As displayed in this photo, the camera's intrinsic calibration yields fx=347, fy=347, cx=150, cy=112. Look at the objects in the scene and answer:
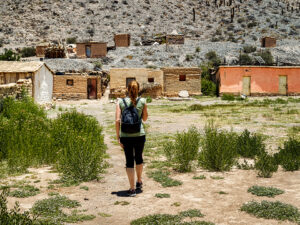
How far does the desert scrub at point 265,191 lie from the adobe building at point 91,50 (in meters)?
43.9

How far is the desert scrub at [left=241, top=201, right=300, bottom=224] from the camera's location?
4.22 metres

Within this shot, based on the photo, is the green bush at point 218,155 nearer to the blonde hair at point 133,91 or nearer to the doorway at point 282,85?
the blonde hair at point 133,91

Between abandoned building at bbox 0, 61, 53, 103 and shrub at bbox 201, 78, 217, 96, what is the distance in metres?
15.9

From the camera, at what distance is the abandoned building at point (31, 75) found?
912 inches

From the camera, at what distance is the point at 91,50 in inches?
1876

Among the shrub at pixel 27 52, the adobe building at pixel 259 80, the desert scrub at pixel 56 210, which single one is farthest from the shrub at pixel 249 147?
the shrub at pixel 27 52

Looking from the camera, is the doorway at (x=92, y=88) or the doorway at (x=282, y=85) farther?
the doorway at (x=282, y=85)

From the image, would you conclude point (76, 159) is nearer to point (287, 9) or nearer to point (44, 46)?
point (44, 46)

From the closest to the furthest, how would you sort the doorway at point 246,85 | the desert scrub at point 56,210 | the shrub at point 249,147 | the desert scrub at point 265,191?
the desert scrub at point 56,210 → the desert scrub at point 265,191 → the shrub at point 249,147 → the doorway at point 246,85

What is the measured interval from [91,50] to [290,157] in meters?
43.1

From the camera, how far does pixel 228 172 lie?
6773 mm

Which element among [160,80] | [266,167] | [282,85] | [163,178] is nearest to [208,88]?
[160,80]

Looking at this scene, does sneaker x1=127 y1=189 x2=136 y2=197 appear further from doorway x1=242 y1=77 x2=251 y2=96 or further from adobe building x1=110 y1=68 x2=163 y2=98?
doorway x1=242 y1=77 x2=251 y2=96

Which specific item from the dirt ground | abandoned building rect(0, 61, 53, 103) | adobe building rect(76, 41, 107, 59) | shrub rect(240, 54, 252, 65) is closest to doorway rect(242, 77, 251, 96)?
shrub rect(240, 54, 252, 65)
